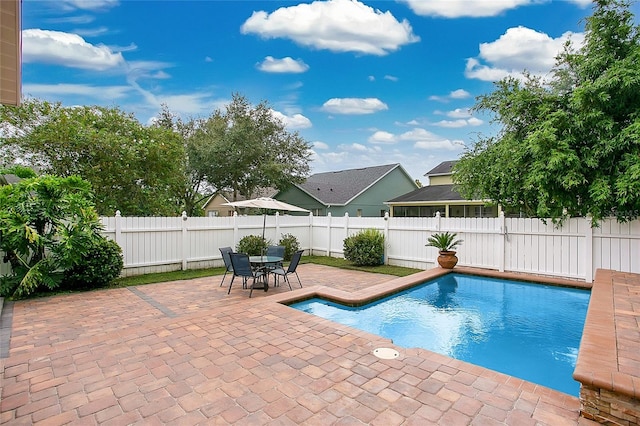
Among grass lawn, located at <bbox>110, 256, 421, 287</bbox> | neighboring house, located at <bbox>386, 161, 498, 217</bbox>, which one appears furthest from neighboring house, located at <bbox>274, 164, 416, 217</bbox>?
grass lawn, located at <bbox>110, 256, 421, 287</bbox>

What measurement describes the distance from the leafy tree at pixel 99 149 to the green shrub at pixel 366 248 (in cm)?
963

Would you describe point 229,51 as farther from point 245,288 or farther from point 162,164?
point 245,288

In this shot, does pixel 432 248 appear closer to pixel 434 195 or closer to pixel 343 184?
pixel 434 195

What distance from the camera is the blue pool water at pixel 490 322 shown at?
4.53 metres

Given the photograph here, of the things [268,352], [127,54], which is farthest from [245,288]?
[127,54]

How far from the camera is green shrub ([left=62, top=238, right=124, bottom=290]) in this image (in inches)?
305

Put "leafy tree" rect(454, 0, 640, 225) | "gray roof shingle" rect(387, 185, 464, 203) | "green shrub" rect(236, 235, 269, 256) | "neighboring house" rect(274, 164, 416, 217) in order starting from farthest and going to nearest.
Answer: "neighboring house" rect(274, 164, 416, 217), "gray roof shingle" rect(387, 185, 464, 203), "green shrub" rect(236, 235, 269, 256), "leafy tree" rect(454, 0, 640, 225)

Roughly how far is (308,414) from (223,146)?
20.0 meters

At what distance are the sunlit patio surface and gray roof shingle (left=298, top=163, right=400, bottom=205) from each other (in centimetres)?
1753

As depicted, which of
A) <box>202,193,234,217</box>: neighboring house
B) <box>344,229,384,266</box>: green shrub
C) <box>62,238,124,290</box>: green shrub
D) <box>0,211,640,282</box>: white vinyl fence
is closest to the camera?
<box>62,238,124,290</box>: green shrub

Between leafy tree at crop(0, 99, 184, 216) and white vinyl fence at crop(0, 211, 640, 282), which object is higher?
leafy tree at crop(0, 99, 184, 216)

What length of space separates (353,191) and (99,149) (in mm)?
14970

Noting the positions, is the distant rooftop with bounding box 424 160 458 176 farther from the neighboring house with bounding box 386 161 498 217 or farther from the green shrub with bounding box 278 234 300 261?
the green shrub with bounding box 278 234 300 261

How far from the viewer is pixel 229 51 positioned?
13508 millimetres
